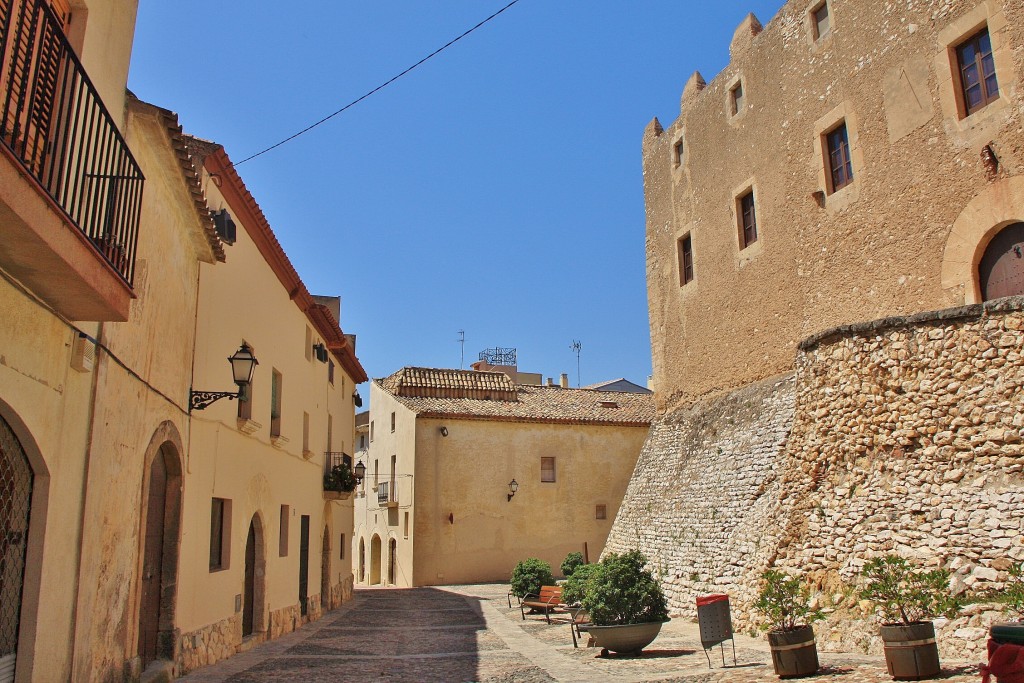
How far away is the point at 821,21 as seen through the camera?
14766 millimetres

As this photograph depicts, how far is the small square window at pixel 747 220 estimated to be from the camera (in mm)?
16656

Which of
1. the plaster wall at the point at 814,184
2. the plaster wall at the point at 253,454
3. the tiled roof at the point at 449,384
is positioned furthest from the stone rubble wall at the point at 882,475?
the tiled roof at the point at 449,384

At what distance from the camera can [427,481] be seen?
86.4 ft

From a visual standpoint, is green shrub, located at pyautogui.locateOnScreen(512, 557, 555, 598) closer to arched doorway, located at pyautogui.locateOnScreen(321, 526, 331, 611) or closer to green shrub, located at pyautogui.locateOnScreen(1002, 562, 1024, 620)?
arched doorway, located at pyautogui.locateOnScreen(321, 526, 331, 611)

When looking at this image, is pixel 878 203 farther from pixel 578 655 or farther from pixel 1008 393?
pixel 578 655

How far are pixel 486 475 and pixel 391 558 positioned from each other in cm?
483

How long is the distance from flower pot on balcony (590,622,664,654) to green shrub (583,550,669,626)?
0.39ft

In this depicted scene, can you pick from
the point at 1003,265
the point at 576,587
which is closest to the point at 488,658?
the point at 576,587

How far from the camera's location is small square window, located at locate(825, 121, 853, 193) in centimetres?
1409

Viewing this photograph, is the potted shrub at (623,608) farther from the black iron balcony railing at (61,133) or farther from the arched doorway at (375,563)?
the arched doorway at (375,563)

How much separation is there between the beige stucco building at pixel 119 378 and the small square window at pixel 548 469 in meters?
14.4

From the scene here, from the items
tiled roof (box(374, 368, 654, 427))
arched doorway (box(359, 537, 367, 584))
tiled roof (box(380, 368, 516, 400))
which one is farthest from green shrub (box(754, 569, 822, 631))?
arched doorway (box(359, 537, 367, 584))

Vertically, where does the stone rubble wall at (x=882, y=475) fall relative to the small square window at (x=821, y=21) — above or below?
below

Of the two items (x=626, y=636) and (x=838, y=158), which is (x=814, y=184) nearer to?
(x=838, y=158)
